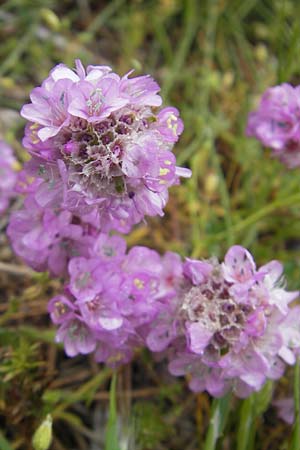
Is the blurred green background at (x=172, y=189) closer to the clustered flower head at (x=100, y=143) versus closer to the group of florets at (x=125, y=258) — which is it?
the group of florets at (x=125, y=258)

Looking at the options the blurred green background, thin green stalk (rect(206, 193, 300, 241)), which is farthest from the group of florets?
thin green stalk (rect(206, 193, 300, 241))

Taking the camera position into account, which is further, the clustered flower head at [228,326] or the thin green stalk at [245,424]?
the thin green stalk at [245,424]

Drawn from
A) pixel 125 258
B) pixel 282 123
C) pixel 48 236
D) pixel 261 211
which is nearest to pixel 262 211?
pixel 261 211

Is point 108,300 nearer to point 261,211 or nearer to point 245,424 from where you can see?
point 245,424

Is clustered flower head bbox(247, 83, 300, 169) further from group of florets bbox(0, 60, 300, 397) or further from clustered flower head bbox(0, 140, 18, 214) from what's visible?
clustered flower head bbox(0, 140, 18, 214)

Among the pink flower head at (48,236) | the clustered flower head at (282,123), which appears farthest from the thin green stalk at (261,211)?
the pink flower head at (48,236)

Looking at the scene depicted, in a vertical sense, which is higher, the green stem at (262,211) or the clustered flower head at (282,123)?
the clustered flower head at (282,123)
